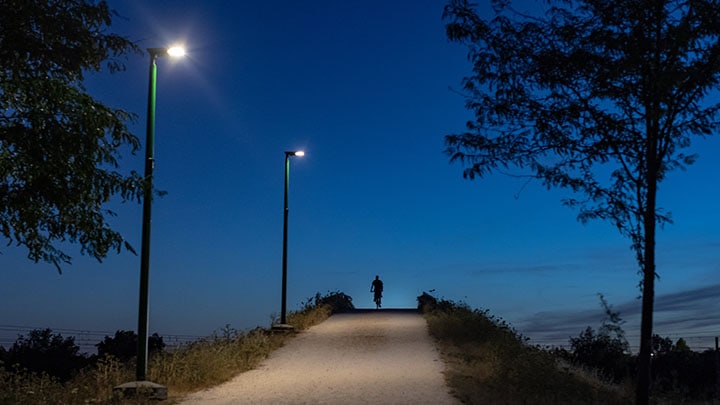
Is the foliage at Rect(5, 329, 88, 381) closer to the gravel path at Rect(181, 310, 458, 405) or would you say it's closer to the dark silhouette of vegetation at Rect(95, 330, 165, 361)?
the dark silhouette of vegetation at Rect(95, 330, 165, 361)

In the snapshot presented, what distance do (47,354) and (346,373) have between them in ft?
101

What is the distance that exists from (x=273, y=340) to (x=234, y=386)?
8.04 meters

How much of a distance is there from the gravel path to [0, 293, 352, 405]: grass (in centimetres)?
45

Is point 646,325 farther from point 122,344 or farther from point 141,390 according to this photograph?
point 122,344

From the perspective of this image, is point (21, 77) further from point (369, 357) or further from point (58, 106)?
point (369, 357)

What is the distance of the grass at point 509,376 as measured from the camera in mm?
13773

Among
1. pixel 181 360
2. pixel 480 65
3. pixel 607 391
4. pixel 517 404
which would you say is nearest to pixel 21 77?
pixel 181 360

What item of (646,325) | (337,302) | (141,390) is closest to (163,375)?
(141,390)

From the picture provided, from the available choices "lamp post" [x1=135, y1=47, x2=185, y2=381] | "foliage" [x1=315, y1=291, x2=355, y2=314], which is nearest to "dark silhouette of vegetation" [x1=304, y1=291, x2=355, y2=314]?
"foliage" [x1=315, y1=291, x2=355, y2=314]

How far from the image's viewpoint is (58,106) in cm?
1249

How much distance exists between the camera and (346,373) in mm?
17375

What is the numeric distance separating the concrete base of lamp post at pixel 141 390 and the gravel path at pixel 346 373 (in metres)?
0.48

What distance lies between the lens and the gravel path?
1395 centimetres

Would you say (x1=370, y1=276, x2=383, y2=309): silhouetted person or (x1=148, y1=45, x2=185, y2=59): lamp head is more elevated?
(x1=148, y1=45, x2=185, y2=59): lamp head
